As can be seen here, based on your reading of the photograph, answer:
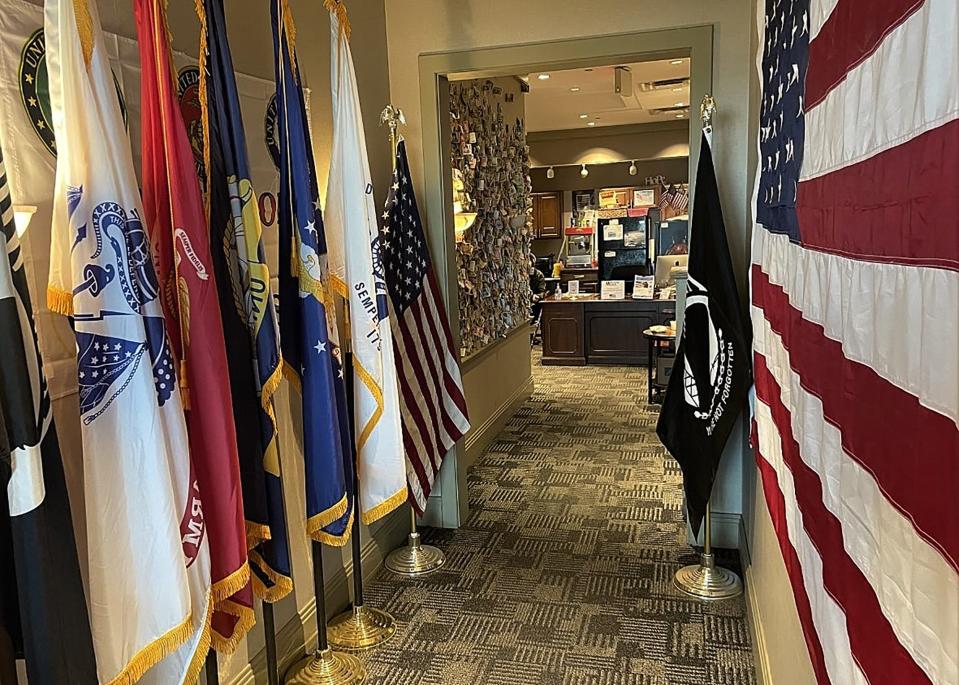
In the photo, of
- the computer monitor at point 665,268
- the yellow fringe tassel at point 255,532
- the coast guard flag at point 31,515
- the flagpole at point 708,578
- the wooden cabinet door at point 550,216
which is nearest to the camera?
the coast guard flag at point 31,515

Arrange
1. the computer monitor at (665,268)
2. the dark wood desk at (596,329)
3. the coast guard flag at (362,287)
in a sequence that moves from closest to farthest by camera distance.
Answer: the coast guard flag at (362,287) → the computer monitor at (665,268) → the dark wood desk at (596,329)

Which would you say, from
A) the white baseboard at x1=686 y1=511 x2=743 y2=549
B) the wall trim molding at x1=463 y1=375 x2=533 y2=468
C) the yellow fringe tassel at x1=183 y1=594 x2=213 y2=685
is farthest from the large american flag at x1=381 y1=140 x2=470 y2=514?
the yellow fringe tassel at x1=183 y1=594 x2=213 y2=685

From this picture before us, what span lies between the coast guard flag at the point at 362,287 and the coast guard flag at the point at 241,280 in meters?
0.55

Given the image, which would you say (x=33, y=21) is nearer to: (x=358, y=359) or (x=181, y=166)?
(x=181, y=166)

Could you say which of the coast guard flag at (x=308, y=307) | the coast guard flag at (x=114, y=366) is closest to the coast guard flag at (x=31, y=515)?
the coast guard flag at (x=114, y=366)

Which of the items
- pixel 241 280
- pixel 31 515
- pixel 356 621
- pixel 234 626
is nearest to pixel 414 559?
pixel 356 621

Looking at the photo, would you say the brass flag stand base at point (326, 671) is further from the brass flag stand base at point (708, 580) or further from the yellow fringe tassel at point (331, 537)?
the brass flag stand base at point (708, 580)

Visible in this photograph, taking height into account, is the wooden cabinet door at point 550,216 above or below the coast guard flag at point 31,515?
above

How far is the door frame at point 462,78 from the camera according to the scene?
10.5 ft

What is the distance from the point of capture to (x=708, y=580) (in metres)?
3.17

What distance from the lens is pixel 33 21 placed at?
1.63m

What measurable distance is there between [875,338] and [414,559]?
292 centimetres

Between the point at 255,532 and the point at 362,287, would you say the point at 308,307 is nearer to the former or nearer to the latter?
the point at 362,287

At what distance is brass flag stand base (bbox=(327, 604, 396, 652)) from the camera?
2.84 meters
